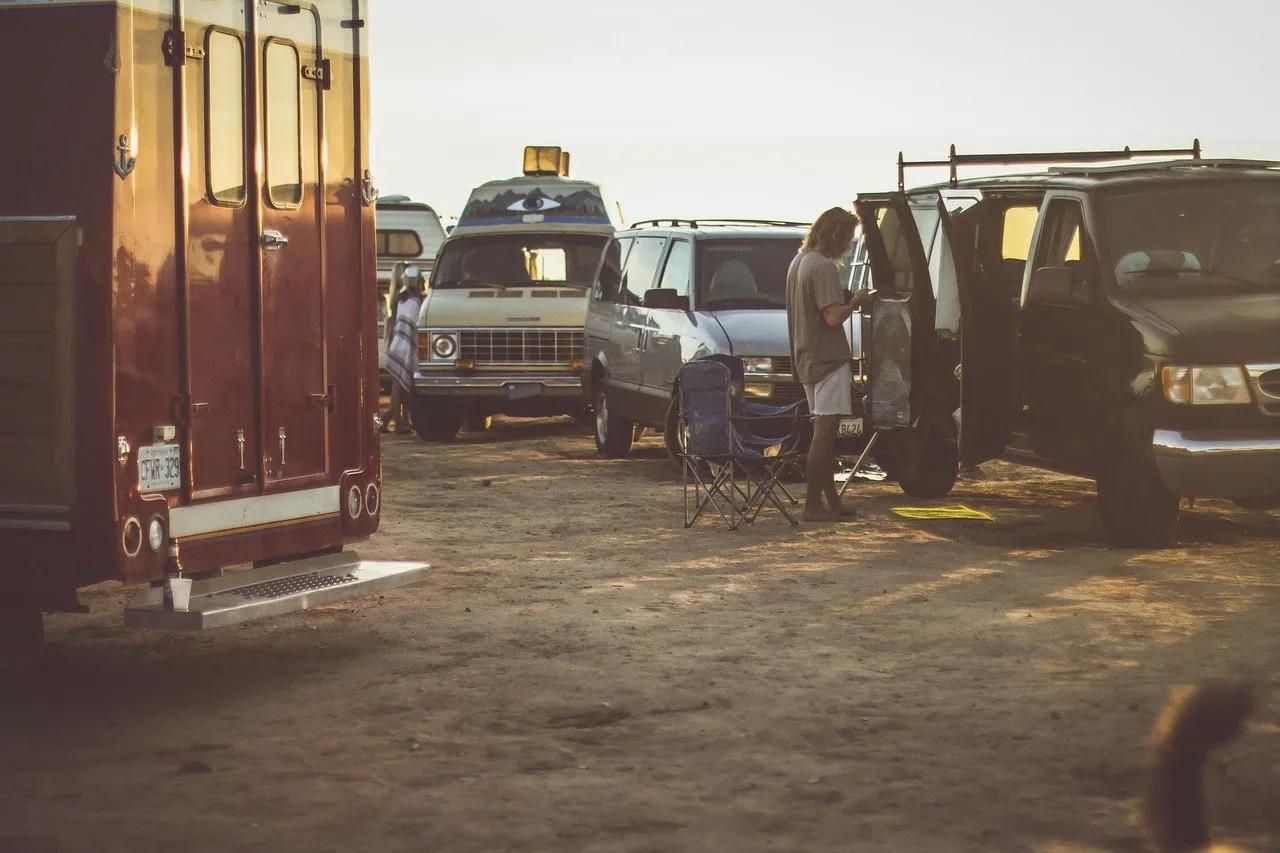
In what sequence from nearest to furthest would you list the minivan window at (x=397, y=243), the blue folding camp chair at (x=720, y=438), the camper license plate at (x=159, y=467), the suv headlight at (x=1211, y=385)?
the camper license plate at (x=159, y=467)
the suv headlight at (x=1211, y=385)
the blue folding camp chair at (x=720, y=438)
the minivan window at (x=397, y=243)

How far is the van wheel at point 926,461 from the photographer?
543 inches

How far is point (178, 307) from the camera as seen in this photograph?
763 cm

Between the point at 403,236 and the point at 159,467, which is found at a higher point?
the point at 403,236

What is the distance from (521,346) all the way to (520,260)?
1.10 metres

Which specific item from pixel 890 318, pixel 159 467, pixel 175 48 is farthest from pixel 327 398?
pixel 890 318

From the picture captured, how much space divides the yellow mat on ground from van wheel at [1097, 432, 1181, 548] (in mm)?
1723

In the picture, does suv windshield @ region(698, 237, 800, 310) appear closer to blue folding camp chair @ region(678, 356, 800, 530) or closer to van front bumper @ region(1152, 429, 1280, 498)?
blue folding camp chair @ region(678, 356, 800, 530)

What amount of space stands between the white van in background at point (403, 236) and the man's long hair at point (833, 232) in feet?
44.6

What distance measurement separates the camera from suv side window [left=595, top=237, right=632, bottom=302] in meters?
17.6

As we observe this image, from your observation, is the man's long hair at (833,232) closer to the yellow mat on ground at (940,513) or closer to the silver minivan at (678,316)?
the yellow mat on ground at (940,513)

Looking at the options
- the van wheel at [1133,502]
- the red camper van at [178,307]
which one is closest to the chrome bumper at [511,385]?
the van wheel at [1133,502]

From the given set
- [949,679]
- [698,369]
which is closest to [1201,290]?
[698,369]

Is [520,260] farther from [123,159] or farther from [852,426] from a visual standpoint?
[123,159]

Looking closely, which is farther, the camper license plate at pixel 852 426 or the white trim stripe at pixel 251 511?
the camper license plate at pixel 852 426
